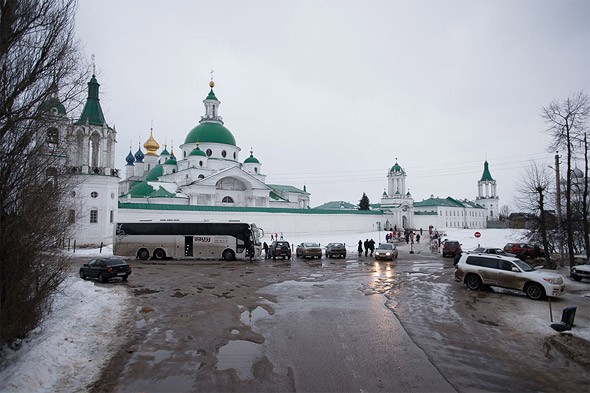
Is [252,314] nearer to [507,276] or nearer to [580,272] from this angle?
[507,276]

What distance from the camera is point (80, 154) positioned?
9680mm

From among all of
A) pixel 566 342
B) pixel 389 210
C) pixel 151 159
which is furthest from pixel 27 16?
pixel 151 159

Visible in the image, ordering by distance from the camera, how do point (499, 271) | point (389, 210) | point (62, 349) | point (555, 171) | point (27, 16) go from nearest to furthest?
point (27, 16), point (62, 349), point (499, 271), point (555, 171), point (389, 210)

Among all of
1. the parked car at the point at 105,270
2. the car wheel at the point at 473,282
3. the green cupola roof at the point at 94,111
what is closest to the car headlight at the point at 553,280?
the car wheel at the point at 473,282

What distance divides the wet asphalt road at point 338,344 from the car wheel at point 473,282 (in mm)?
666

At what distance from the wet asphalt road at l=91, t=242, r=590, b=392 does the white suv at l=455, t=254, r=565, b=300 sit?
1.72ft

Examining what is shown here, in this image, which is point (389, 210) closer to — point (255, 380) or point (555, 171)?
point (555, 171)

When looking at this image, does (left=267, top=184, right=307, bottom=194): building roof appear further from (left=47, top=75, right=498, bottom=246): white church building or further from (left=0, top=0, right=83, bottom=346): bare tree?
(left=0, top=0, right=83, bottom=346): bare tree

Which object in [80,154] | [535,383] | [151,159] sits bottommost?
[535,383]

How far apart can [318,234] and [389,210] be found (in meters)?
20.5

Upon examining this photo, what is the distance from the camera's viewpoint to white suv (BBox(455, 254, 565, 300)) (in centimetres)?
1362

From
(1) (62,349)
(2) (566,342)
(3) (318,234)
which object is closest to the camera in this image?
(1) (62,349)

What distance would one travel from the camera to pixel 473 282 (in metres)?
15.6

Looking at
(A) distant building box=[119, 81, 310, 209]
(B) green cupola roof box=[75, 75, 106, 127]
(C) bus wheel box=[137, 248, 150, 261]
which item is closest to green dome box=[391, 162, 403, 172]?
(A) distant building box=[119, 81, 310, 209]
